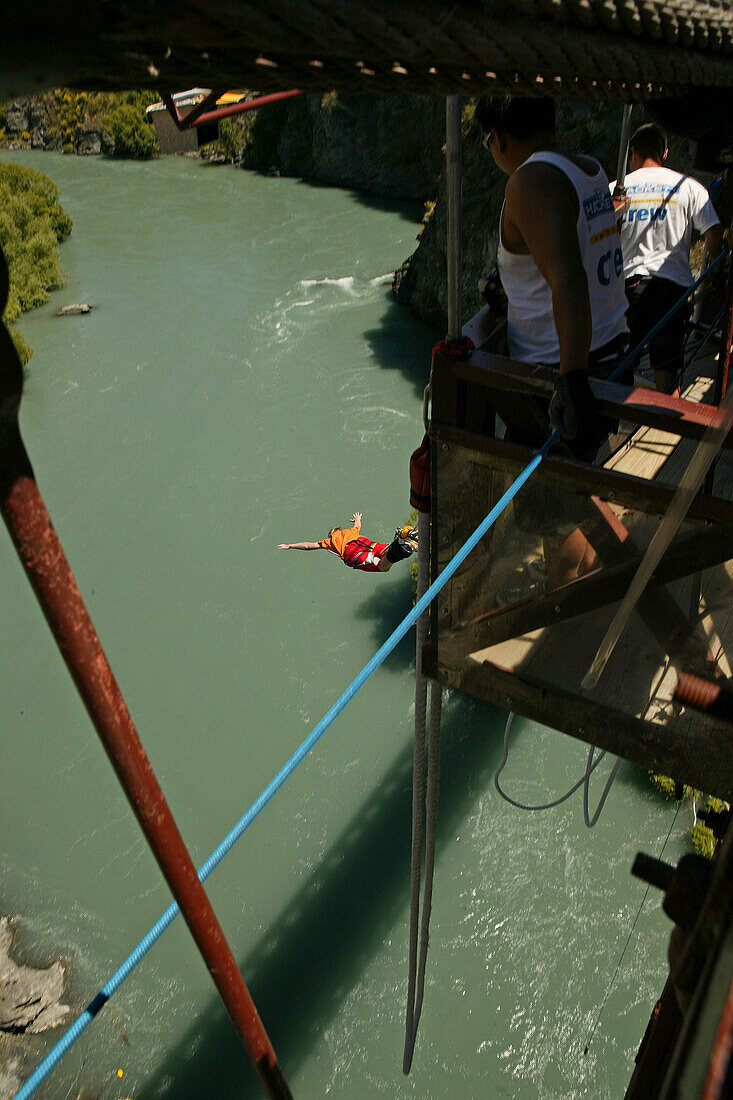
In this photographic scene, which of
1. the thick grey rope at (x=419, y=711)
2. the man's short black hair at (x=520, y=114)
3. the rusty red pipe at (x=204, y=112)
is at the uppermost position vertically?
the rusty red pipe at (x=204, y=112)

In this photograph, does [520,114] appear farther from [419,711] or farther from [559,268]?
[419,711]

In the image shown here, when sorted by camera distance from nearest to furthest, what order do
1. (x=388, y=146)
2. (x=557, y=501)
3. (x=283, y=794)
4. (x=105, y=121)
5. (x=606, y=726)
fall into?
(x=557, y=501) < (x=606, y=726) < (x=283, y=794) < (x=388, y=146) < (x=105, y=121)

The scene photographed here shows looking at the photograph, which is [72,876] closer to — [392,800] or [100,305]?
[392,800]

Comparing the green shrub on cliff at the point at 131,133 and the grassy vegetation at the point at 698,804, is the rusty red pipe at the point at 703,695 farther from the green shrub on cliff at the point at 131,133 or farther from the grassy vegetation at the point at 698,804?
the green shrub on cliff at the point at 131,133

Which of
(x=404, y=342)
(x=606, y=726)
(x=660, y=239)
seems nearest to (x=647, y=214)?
(x=660, y=239)

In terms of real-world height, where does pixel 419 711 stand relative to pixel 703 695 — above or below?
below

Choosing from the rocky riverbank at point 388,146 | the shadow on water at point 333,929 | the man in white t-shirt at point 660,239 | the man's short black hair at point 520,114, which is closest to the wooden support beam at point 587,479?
the man's short black hair at point 520,114

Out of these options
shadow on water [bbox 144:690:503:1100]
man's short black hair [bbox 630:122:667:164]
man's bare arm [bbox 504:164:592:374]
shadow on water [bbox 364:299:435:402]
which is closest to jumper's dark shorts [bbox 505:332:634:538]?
man's bare arm [bbox 504:164:592:374]
